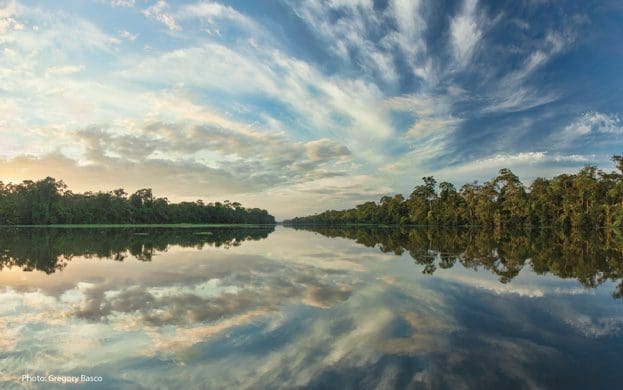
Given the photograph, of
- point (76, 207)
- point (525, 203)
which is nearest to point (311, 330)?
point (525, 203)

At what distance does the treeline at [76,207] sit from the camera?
9546 centimetres

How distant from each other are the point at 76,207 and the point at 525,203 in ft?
400

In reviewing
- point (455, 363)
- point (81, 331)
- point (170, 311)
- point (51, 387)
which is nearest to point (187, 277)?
point (170, 311)

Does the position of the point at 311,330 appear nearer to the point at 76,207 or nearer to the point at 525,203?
the point at 525,203

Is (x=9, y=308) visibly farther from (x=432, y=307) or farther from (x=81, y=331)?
(x=432, y=307)

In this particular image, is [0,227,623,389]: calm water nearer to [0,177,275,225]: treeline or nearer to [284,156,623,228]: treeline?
[284,156,623,228]: treeline

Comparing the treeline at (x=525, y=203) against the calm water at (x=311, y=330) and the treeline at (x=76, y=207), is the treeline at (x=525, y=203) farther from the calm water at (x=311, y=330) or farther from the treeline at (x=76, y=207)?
the treeline at (x=76, y=207)

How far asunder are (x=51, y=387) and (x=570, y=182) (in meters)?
92.0

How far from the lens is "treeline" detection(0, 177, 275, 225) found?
9546 centimetres

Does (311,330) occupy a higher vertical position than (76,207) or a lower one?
lower

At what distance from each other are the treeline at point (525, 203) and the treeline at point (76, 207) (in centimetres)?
9067

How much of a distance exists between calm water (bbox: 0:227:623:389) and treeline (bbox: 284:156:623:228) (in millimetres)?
66006

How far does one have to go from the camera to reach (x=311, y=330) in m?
7.51

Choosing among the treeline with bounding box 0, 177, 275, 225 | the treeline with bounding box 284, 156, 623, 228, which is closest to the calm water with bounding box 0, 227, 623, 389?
the treeline with bounding box 284, 156, 623, 228
